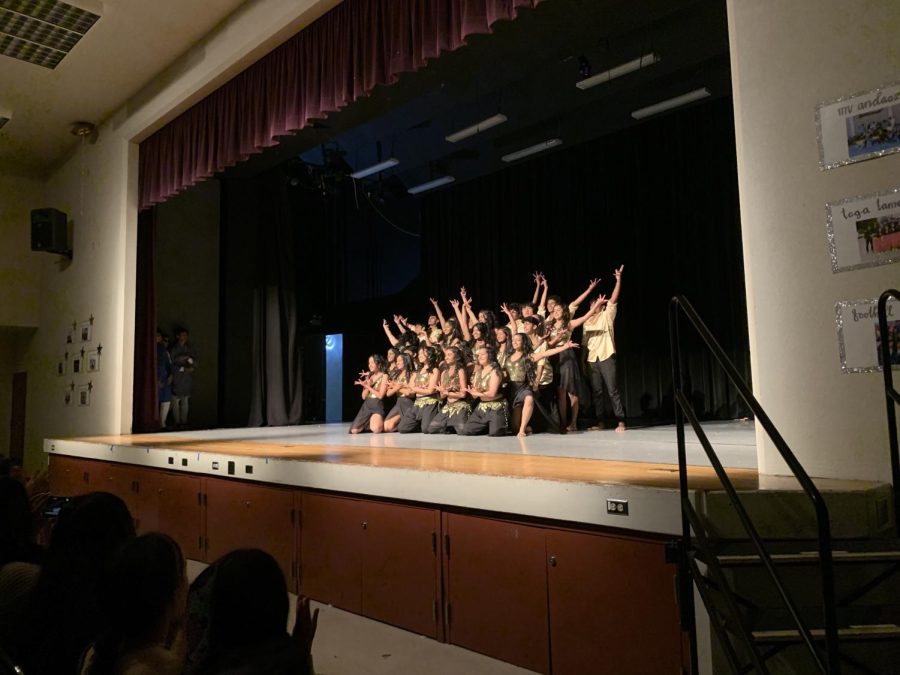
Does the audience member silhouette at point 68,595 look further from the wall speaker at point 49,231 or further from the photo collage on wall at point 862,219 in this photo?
the wall speaker at point 49,231

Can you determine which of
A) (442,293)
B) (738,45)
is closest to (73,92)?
(442,293)

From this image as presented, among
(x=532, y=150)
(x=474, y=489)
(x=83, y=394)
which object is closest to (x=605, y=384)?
(x=532, y=150)

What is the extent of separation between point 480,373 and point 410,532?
3253mm

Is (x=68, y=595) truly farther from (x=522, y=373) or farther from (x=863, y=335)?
(x=522, y=373)

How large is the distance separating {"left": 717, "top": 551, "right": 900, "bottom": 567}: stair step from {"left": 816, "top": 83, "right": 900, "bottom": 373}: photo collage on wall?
27.1 inches

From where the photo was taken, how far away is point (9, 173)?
8.57m

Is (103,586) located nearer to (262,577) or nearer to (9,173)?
(262,577)

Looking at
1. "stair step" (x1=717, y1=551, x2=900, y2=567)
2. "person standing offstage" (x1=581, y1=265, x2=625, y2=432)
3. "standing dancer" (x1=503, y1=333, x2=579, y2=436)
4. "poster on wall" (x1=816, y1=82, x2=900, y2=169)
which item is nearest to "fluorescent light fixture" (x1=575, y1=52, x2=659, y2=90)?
"person standing offstage" (x1=581, y1=265, x2=625, y2=432)

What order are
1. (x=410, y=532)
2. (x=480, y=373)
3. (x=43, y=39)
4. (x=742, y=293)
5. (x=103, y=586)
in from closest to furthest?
(x=103, y=586)
(x=410, y=532)
(x=43, y=39)
(x=480, y=373)
(x=742, y=293)

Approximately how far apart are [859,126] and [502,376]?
407 cm

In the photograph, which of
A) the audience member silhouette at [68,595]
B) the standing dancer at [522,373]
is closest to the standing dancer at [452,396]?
the standing dancer at [522,373]

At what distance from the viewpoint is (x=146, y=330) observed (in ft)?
23.6

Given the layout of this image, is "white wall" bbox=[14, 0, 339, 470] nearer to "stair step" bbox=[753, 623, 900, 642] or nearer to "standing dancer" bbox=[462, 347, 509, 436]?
"standing dancer" bbox=[462, 347, 509, 436]

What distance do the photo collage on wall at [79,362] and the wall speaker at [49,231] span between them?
3.10 ft
